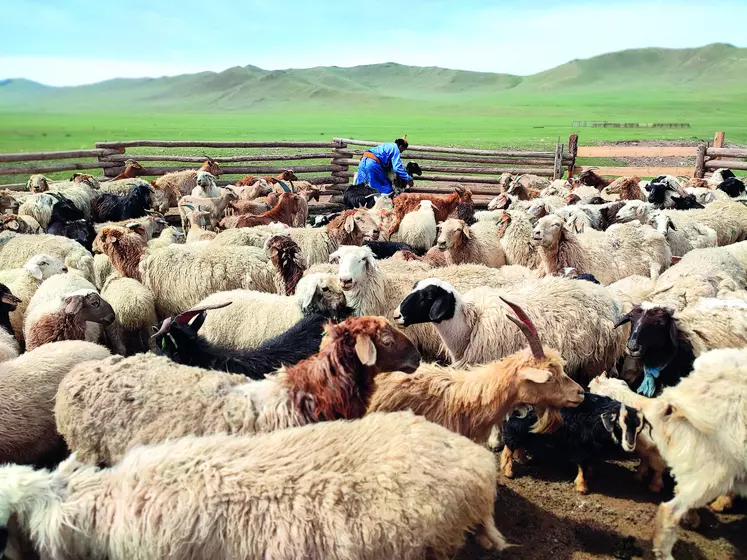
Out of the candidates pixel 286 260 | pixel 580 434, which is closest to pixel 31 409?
pixel 286 260

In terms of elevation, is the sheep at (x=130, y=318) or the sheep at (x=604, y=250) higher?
the sheep at (x=604, y=250)

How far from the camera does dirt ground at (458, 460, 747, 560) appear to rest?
3.61m

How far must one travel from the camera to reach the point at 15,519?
2.56 meters

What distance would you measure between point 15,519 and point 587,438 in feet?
12.8

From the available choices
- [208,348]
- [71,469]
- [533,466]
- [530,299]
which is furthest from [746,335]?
[71,469]

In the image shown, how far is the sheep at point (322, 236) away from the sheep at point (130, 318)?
1.69 m

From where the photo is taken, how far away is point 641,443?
427 cm

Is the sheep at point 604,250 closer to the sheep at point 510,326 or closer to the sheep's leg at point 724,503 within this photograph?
the sheep at point 510,326

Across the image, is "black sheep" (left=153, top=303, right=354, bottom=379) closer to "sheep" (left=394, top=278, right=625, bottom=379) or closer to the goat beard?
"sheep" (left=394, top=278, right=625, bottom=379)

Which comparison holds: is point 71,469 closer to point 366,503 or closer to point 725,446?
point 366,503

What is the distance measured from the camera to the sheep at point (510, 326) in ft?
16.3

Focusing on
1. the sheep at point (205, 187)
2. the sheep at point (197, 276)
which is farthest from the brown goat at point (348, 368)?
the sheep at point (205, 187)

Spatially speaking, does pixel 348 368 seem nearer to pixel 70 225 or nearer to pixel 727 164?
pixel 70 225

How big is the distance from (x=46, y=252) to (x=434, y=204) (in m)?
7.20
